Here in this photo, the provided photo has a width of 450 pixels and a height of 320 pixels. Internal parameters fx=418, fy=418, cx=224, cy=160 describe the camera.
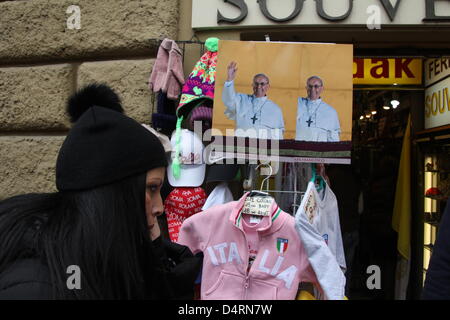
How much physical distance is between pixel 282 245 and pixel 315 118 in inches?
30.9

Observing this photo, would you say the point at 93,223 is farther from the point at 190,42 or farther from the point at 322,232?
the point at 190,42

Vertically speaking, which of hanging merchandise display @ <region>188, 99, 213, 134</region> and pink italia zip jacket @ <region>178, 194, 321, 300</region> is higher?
hanging merchandise display @ <region>188, 99, 213, 134</region>

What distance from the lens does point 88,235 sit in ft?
4.00

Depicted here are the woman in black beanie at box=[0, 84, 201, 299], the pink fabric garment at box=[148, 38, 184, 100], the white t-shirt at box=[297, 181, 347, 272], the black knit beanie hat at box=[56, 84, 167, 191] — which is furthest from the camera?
the pink fabric garment at box=[148, 38, 184, 100]

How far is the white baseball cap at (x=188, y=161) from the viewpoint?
2.67 m

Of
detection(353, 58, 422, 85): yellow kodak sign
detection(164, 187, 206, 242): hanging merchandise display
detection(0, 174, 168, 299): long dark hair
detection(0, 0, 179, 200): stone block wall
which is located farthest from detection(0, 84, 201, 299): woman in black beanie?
detection(353, 58, 422, 85): yellow kodak sign

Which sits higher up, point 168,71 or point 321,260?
point 168,71

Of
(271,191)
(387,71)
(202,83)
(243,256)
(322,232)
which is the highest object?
(387,71)

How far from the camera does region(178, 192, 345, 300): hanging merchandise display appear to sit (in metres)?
2.07

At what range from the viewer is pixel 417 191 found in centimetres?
405

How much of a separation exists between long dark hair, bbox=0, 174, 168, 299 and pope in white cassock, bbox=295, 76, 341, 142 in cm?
133

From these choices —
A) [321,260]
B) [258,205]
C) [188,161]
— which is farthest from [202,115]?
[321,260]

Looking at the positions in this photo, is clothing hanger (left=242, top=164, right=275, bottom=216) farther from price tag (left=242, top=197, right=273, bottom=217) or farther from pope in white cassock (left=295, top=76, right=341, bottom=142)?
pope in white cassock (left=295, top=76, right=341, bottom=142)
